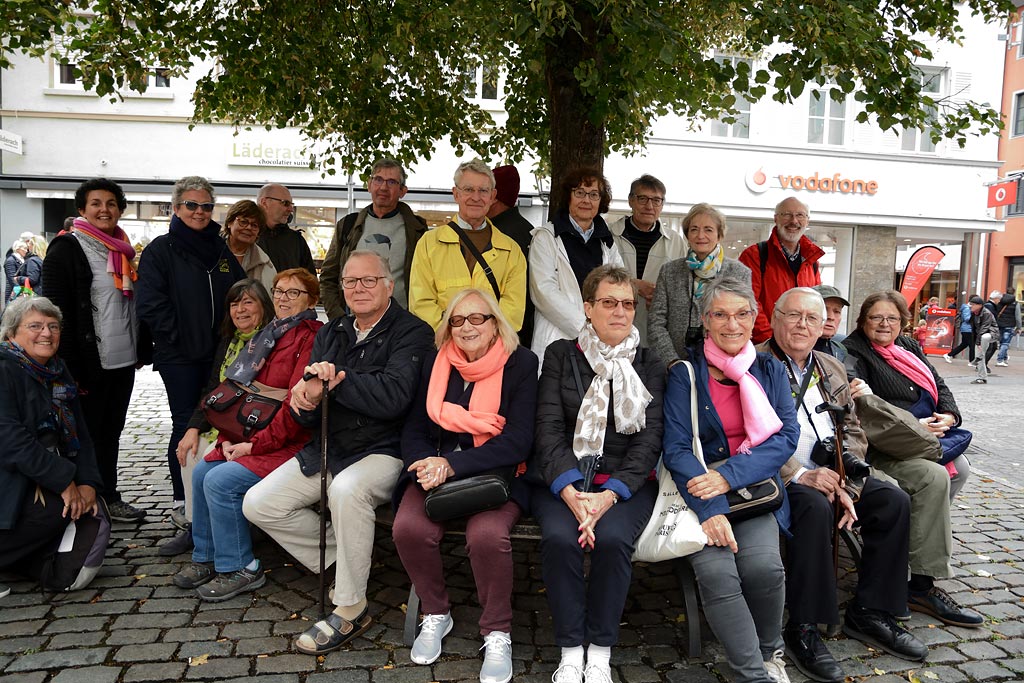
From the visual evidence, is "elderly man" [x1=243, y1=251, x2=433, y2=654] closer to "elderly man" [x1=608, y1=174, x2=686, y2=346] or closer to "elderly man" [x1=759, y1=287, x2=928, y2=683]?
"elderly man" [x1=608, y1=174, x2=686, y2=346]

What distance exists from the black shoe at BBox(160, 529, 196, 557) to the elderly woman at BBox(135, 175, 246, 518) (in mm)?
643

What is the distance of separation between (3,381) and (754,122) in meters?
17.8

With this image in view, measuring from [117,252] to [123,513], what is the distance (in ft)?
5.88

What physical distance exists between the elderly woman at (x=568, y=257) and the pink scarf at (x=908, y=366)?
1706 millimetres

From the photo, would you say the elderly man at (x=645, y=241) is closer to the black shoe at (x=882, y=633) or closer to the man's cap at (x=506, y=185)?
the man's cap at (x=506, y=185)

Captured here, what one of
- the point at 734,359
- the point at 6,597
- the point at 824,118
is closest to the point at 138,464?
the point at 6,597

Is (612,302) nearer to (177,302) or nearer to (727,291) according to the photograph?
(727,291)

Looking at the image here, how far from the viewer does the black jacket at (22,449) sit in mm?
3662

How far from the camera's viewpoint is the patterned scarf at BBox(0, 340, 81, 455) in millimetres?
3861

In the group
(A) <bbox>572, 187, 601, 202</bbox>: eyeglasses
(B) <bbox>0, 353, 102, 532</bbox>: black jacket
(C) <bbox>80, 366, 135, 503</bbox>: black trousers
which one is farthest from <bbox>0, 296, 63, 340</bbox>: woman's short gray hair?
(A) <bbox>572, 187, 601, 202</bbox>: eyeglasses

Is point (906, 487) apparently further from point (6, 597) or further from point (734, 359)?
point (6, 597)

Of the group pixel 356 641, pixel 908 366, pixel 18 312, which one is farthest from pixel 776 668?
pixel 18 312

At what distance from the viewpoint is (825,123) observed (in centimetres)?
1850

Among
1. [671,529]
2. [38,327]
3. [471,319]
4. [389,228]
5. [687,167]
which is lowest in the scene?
[671,529]
